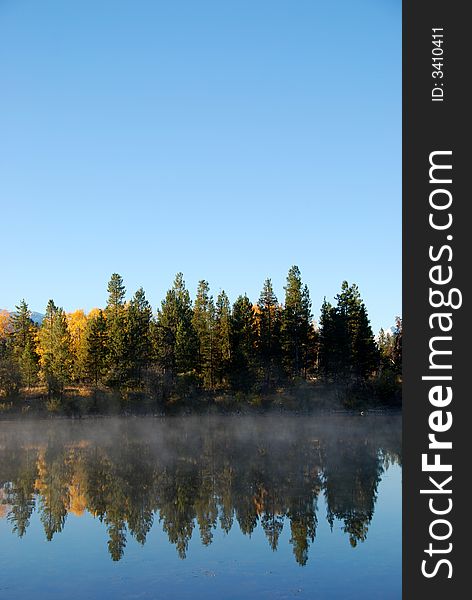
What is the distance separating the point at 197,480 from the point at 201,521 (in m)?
9.74

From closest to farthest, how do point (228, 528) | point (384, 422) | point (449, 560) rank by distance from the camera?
point (449, 560)
point (228, 528)
point (384, 422)

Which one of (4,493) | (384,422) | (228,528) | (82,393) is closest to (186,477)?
(4,493)

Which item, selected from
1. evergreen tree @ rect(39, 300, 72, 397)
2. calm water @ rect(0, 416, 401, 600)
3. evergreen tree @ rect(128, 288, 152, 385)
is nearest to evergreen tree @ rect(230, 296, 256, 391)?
evergreen tree @ rect(128, 288, 152, 385)

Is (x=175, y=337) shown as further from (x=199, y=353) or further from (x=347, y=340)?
(x=347, y=340)

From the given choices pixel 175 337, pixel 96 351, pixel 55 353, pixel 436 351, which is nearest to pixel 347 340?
pixel 175 337

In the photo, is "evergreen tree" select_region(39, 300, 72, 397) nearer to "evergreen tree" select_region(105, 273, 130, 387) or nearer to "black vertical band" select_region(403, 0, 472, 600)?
"evergreen tree" select_region(105, 273, 130, 387)

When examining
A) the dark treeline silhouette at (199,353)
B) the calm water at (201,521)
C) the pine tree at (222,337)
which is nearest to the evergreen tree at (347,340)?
the dark treeline silhouette at (199,353)

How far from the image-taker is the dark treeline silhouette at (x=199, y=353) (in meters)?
89.9

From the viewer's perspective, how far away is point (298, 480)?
117 ft

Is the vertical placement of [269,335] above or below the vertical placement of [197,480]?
above

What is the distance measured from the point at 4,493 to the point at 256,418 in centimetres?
5455

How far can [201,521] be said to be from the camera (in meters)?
26.5

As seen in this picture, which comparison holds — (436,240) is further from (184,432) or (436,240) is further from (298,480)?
(184,432)

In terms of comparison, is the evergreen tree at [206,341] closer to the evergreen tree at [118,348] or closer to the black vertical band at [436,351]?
the evergreen tree at [118,348]
